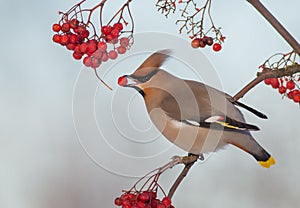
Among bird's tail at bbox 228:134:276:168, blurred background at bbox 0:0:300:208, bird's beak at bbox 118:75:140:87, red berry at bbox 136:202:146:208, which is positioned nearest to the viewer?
red berry at bbox 136:202:146:208

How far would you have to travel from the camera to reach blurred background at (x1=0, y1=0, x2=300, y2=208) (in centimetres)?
169

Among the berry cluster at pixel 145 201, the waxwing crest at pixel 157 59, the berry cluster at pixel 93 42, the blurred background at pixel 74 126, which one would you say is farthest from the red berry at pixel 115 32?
the blurred background at pixel 74 126

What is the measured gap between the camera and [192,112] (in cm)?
95

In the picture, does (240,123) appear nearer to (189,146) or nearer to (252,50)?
(189,146)

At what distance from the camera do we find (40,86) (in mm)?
Result: 1757

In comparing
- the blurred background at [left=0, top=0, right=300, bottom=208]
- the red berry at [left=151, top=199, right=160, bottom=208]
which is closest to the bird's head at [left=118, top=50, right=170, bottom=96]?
the red berry at [left=151, top=199, right=160, bottom=208]

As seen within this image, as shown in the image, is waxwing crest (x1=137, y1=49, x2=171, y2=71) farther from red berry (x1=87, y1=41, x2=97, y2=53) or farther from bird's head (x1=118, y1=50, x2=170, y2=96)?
red berry (x1=87, y1=41, x2=97, y2=53)

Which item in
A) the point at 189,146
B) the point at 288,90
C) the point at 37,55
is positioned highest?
the point at 37,55

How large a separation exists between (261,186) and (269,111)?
25 cm

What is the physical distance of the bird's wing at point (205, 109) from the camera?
0.91 metres

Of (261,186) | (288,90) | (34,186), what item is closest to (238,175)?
(261,186)

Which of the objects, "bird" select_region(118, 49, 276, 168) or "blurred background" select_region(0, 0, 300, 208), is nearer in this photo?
"bird" select_region(118, 49, 276, 168)

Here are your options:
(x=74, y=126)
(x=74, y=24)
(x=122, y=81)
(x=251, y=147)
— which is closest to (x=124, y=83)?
(x=122, y=81)

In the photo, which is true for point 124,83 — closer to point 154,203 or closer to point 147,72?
point 147,72
